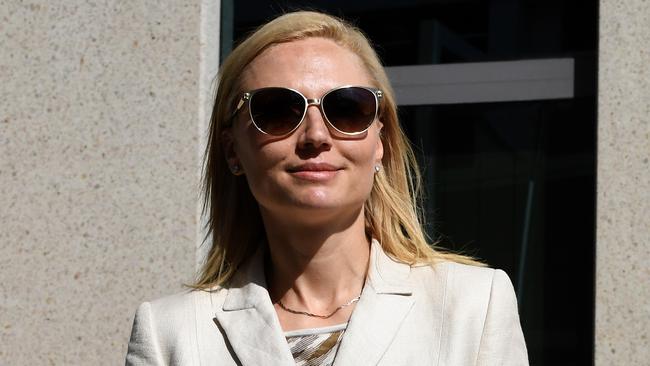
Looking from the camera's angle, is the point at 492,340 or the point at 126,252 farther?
the point at 126,252

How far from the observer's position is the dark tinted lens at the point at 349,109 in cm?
233

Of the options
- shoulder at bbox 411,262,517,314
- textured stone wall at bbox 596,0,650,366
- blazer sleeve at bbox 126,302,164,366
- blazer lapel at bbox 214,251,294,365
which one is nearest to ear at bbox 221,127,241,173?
blazer lapel at bbox 214,251,294,365

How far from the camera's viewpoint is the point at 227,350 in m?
2.48

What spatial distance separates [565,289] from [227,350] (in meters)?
2.53

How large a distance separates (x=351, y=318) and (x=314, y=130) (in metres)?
0.47

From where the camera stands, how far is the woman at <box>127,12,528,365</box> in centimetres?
234

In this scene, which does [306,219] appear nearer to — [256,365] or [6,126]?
[256,365]

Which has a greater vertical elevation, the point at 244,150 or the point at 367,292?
the point at 244,150

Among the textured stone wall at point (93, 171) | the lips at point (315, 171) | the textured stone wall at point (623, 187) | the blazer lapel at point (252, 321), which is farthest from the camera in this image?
the textured stone wall at point (93, 171)

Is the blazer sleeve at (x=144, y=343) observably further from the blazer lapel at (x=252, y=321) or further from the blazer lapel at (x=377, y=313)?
the blazer lapel at (x=377, y=313)

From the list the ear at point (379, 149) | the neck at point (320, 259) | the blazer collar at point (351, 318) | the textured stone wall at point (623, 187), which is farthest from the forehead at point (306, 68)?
the textured stone wall at point (623, 187)

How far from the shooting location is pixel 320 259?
2500 millimetres

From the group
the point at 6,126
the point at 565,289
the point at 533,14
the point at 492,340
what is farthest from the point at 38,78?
the point at 492,340

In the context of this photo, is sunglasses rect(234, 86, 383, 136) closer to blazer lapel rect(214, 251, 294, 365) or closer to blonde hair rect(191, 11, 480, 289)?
blonde hair rect(191, 11, 480, 289)
